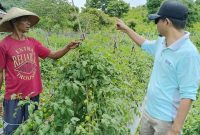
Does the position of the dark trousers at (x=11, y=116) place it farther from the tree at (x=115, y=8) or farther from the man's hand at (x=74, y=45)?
the tree at (x=115, y=8)

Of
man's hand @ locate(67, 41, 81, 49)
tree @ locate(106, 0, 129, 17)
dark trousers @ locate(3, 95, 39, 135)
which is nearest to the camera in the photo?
man's hand @ locate(67, 41, 81, 49)

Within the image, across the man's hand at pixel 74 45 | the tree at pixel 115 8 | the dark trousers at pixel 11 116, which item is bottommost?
the tree at pixel 115 8

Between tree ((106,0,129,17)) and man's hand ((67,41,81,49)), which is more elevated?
man's hand ((67,41,81,49))

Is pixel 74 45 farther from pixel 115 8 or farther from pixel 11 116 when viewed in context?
pixel 115 8

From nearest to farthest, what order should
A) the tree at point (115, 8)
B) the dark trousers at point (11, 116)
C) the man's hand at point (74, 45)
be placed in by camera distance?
the man's hand at point (74, 45)
the dark trousers at point (11, 116)
the tree at point (115, 8)

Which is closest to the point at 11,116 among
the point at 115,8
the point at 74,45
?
the point at 74,45

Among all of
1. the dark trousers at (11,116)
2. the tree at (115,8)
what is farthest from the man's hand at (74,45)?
the tree at (115,8)

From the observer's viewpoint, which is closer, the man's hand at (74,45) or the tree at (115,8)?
the man's hand at (74,45)

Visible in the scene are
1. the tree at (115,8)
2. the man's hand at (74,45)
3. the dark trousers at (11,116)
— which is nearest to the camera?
the man's hand at (74,45)

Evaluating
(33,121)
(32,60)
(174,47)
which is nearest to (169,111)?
(174,47)

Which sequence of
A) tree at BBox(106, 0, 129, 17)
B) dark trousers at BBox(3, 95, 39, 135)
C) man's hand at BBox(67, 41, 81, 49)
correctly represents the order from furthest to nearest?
tree at BBox(106, 0, 129, 17) < dark trousers at BBox(3, 95, 39, 135) < man's hand at BBox(67, 41, 81, 49)

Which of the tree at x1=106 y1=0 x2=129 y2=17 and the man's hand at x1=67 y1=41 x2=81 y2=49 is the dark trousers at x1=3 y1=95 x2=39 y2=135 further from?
the tree at x1=106 y1=0 x2=129 y2=17

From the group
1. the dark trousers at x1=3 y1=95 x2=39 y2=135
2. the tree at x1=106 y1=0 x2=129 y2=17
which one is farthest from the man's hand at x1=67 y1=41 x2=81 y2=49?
the tree at x1=106 y1=0 x2=129 y2=17

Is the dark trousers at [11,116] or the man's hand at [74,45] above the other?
the man's hand at [74,45]
